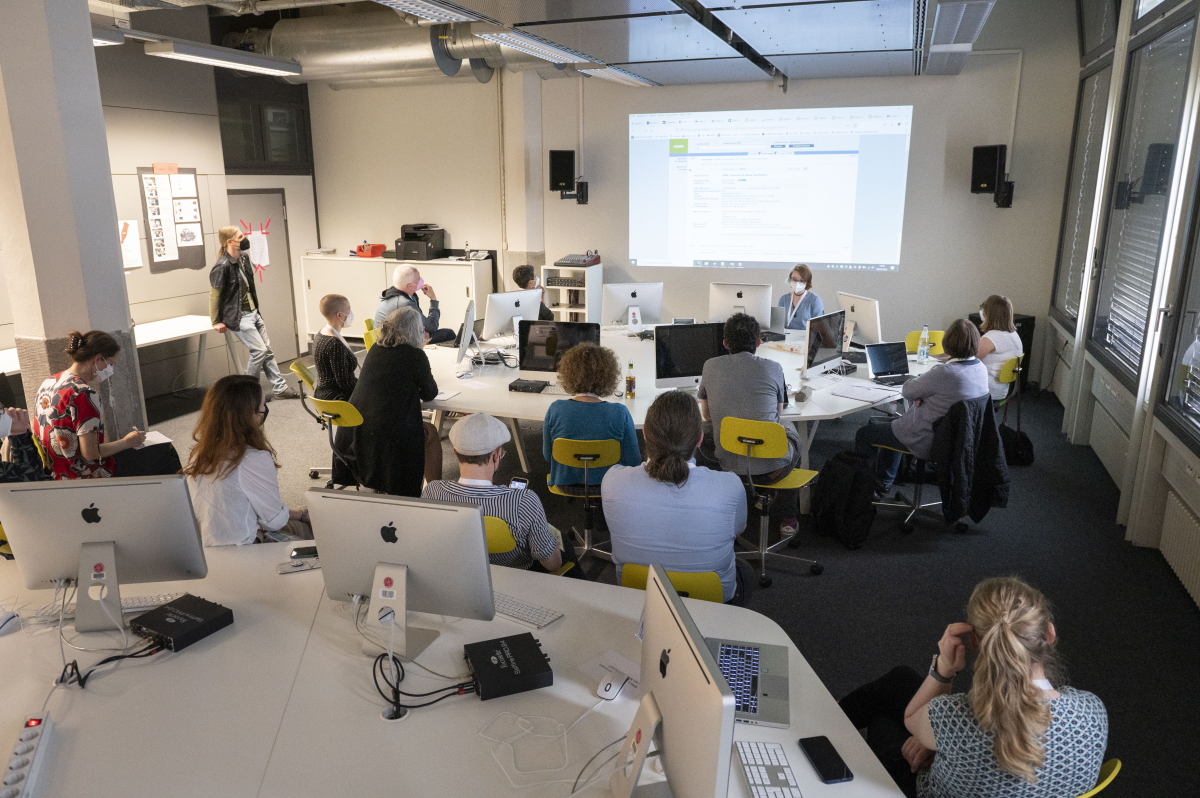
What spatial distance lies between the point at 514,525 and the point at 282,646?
0.84m

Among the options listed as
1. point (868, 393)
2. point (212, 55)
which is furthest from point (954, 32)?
point (212, 55)

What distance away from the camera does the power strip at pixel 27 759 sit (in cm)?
Answer: 177

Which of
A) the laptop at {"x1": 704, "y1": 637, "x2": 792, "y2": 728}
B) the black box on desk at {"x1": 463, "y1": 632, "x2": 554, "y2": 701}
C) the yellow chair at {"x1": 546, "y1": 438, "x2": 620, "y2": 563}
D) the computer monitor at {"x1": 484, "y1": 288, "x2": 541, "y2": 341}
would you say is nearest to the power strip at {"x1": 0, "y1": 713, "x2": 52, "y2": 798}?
the black box on desk at {"x1": 463, "y1": 632, "x2": 554, "y2": 701}

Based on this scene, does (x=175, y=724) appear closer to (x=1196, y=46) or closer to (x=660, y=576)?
(x=660, y=576)

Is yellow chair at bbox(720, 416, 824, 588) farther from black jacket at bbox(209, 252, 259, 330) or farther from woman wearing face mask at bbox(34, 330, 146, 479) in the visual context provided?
black jacket at bbox(209, 252, 259, 330)

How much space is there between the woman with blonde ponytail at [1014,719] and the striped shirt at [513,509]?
4.58ft

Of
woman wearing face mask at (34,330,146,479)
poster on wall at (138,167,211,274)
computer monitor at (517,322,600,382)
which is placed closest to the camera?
woman wearing face mask at (34,330,146,479)

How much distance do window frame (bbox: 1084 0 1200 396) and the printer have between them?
646 cm

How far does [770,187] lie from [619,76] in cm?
201

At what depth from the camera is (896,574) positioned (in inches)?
166

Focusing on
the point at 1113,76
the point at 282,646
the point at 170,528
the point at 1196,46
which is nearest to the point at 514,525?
the point at 282,646

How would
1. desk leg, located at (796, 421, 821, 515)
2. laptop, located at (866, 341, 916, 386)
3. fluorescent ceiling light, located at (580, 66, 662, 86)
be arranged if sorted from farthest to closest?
1. fluorescent ceiling light, located at (580, 66, 662, 86)
2. laptop, located at (866, 341, 916, 386)
3. desk leg, located at (796, 421, 821, 515)

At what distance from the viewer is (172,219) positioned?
24.1ft

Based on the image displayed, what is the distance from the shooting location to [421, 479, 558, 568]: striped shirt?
2.80 metres
